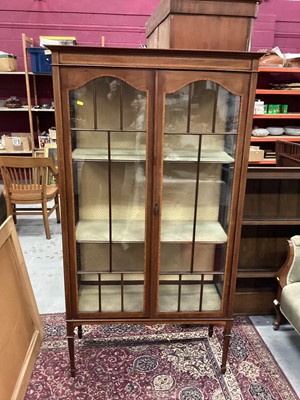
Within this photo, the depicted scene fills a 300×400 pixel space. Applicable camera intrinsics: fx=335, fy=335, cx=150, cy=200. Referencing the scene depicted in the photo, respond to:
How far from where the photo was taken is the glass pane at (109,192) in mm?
1561

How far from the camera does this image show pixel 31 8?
177 inches

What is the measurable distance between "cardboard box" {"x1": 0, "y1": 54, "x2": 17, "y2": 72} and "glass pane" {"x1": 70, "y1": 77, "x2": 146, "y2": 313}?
11.4 ft

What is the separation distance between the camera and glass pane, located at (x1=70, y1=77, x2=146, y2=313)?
1.56 metres

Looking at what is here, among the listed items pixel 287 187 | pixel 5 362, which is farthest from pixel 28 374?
Result: pixel 287 187

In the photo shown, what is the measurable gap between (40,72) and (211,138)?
352cm

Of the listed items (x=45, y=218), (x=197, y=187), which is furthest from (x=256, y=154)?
(x=197, y=187)

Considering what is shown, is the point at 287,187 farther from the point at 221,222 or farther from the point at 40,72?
the point at 40,72

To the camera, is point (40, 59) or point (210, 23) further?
point (40, 59)

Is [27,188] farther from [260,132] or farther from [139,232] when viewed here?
[260,132]

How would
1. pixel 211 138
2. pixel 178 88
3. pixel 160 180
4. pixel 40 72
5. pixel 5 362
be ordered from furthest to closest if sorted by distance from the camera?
pixel 40 72, pixel 211 138, pixel 160 180, pixel 178 88, pixel 5 362

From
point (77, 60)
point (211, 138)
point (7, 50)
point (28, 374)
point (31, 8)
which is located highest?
point (31, 8)

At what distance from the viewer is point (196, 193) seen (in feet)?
5.81

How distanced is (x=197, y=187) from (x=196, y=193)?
0.03 m

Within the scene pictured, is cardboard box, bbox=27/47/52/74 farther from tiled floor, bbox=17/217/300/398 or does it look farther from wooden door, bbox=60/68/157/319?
wooden door, bbox=60/68/157/319
